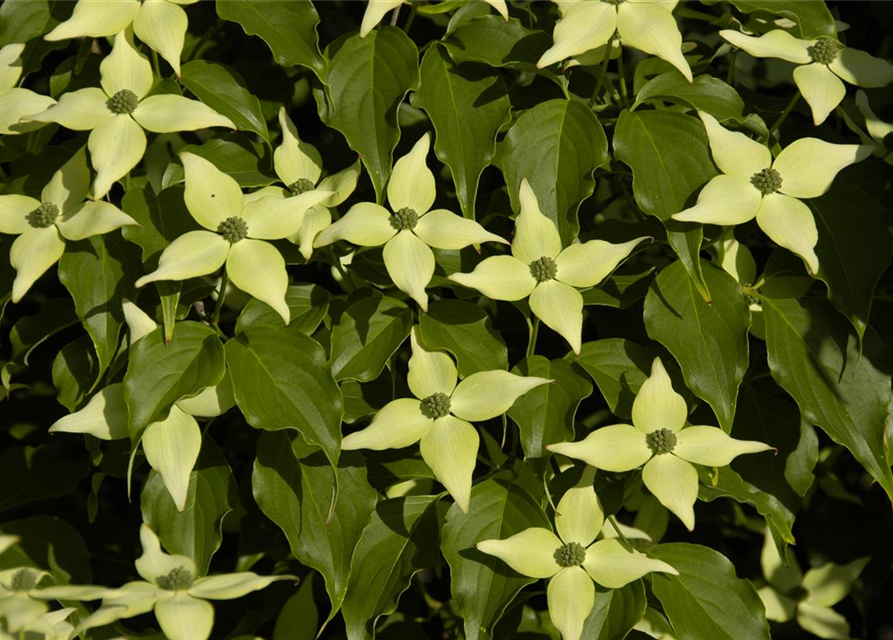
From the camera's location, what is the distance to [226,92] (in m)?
1.36

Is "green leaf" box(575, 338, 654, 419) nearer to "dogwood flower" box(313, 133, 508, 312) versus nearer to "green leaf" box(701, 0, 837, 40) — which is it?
"dogwood flower" box(313, 133, 508, 312)

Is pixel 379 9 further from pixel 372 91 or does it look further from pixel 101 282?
pixel 101 282

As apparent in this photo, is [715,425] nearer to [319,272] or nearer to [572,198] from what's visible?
[572,198]

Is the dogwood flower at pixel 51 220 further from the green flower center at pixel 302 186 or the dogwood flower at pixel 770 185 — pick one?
the dogwood flower at pixel 770 185

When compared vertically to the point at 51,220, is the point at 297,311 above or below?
below

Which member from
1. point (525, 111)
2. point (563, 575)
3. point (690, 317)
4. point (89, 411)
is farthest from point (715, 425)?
point (89, 411)

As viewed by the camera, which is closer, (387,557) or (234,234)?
(234,234)

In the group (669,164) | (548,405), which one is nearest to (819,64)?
(669,164)

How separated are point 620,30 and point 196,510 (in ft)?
2.77

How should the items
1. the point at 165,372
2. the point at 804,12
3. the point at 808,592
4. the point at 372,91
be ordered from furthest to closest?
the point at 808,592, the point at 804,12, the point at 372,91, the point at 165,372

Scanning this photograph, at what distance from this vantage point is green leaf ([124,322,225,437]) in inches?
46.8

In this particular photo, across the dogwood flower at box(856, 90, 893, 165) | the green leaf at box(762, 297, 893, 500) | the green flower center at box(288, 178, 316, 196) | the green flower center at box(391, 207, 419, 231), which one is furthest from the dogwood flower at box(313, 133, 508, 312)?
the dogwood flower at box(856, 90, 893, 165)

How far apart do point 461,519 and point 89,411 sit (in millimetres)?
494

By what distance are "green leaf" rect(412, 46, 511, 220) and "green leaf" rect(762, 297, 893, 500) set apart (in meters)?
0.46
